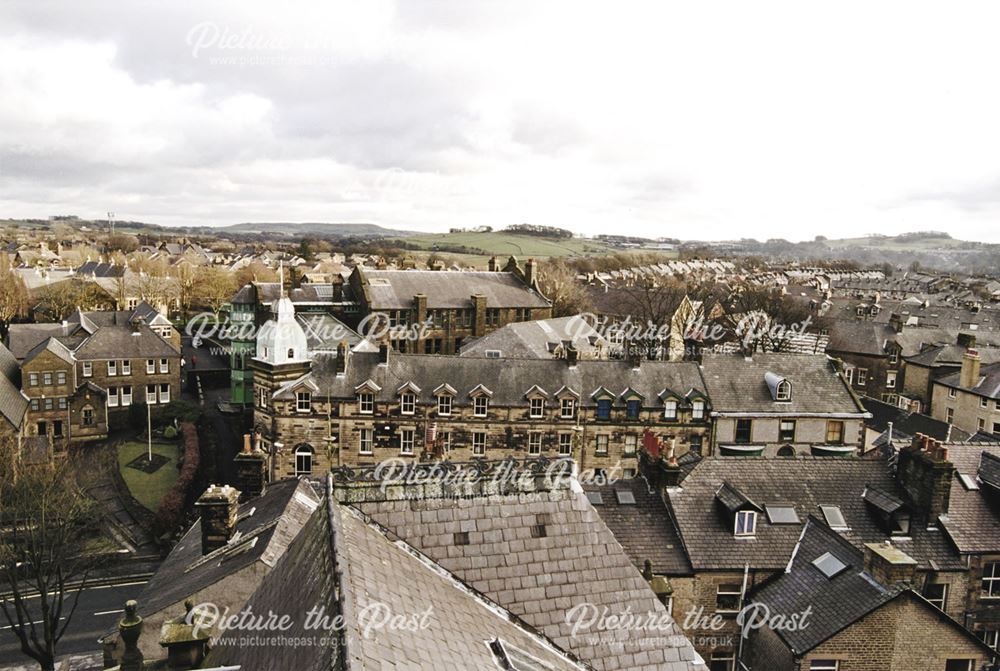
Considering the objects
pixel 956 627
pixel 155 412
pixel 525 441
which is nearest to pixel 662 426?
pixel 525 441

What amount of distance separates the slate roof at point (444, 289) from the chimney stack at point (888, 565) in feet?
169

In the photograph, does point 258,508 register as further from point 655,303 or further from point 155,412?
point 655,303

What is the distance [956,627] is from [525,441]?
86.1 feet

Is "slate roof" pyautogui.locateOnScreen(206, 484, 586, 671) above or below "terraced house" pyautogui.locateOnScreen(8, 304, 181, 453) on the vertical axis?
above

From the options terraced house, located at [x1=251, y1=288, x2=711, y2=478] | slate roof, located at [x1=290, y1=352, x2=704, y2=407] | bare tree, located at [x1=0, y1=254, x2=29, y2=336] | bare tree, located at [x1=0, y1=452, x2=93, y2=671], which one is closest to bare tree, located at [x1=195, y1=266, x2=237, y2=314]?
bare tree, located at [x1=0, y1=254, x2=29, y2=336]

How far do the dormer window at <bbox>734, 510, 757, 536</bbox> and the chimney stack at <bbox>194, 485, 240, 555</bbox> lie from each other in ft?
52.5

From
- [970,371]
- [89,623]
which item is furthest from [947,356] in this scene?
[89,623]

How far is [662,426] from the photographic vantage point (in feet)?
139

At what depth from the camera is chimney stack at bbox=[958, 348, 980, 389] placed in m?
56.6

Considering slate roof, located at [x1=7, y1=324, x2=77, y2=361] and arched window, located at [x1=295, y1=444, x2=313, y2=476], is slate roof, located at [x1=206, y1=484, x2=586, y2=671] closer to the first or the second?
arched window, located at [x1=295, y1=444, x2=313, y2=476]

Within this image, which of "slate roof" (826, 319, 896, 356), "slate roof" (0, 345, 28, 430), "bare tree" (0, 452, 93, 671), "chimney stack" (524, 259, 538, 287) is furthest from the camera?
"chimney stack" (524, 259, 538, 287)

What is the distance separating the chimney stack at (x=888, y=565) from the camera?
1800 centimetres

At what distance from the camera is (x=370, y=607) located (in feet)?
23.4

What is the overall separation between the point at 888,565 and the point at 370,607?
54.4 ft
